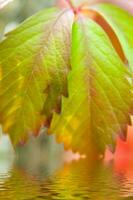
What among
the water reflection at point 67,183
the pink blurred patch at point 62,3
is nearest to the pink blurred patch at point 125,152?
the water reflection at point 67,183

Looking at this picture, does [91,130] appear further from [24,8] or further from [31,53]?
[24,8]

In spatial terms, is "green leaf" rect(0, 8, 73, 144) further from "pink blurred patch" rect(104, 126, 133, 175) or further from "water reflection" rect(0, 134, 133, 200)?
"pink blurred patch" rect(104, 126, 133, 175)

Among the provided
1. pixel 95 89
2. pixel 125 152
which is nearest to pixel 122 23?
pixel 95 89

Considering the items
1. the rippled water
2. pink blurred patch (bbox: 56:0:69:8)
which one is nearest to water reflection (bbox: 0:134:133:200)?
the rippled water

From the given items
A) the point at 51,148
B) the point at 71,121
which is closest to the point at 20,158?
the point at 51,148

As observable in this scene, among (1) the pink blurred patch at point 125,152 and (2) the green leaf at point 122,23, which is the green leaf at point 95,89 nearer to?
(2) the green leaf at point 122,23
